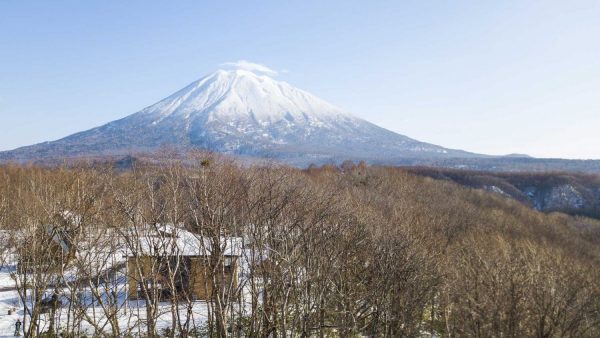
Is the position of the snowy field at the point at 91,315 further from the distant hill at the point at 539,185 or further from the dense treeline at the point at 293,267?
the distant hill at the point at 539,185

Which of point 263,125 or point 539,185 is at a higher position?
point 263,125

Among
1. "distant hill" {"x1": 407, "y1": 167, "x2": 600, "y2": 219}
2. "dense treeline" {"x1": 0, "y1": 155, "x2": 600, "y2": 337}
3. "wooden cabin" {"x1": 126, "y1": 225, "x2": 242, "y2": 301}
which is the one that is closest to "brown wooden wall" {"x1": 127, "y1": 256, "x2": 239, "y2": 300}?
"wooden cabin" {"x1": 126, "y1": 225, "x2": 242, "y2": 301}

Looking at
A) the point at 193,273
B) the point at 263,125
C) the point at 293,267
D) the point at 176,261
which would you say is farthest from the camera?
the point at 263,125

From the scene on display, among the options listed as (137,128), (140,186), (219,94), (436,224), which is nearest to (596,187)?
(436,224)

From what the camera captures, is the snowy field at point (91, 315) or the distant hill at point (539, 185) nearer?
the snowy field at point (91, 315)

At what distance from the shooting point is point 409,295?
1574cm

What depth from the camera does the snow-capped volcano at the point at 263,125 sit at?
12412 cm

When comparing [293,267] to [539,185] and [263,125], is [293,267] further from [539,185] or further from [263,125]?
[263,125]

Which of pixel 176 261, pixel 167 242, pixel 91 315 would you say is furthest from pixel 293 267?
pixel 91 315

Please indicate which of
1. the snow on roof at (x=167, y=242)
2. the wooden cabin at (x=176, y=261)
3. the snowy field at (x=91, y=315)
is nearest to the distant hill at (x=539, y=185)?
the snowy field at (x=91, y=315)

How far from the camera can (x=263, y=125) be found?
157 metres

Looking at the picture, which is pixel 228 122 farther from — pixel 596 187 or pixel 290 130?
pixel 596 187

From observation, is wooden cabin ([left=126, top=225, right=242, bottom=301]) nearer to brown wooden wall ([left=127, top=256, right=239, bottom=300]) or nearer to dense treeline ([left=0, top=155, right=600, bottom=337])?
brown wooden wall ([left=127, top=256, right=239, bottom=300])

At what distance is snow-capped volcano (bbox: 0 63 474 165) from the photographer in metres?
124
